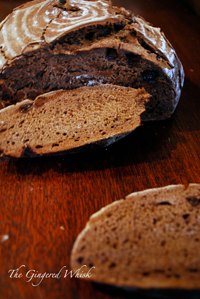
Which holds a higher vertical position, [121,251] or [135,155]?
[121,251]

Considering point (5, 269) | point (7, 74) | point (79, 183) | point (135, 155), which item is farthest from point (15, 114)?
point (5, 269)

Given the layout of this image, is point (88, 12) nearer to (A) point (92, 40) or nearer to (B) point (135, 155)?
(A) point (92, 40)

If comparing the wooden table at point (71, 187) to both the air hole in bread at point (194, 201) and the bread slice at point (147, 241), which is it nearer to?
the bread slice at point (147, 241)

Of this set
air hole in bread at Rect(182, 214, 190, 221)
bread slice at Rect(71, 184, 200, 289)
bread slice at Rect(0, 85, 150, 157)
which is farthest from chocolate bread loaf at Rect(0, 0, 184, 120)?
air hole in bread at Rect(182, 214, 190, 221)

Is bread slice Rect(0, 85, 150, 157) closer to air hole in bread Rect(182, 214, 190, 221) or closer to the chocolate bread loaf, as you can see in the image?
the chocolate bread loaf

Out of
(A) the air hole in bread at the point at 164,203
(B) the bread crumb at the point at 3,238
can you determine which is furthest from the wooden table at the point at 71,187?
(A) the air hole in bread at the point at 164,203


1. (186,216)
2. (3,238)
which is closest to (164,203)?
(186,216)
